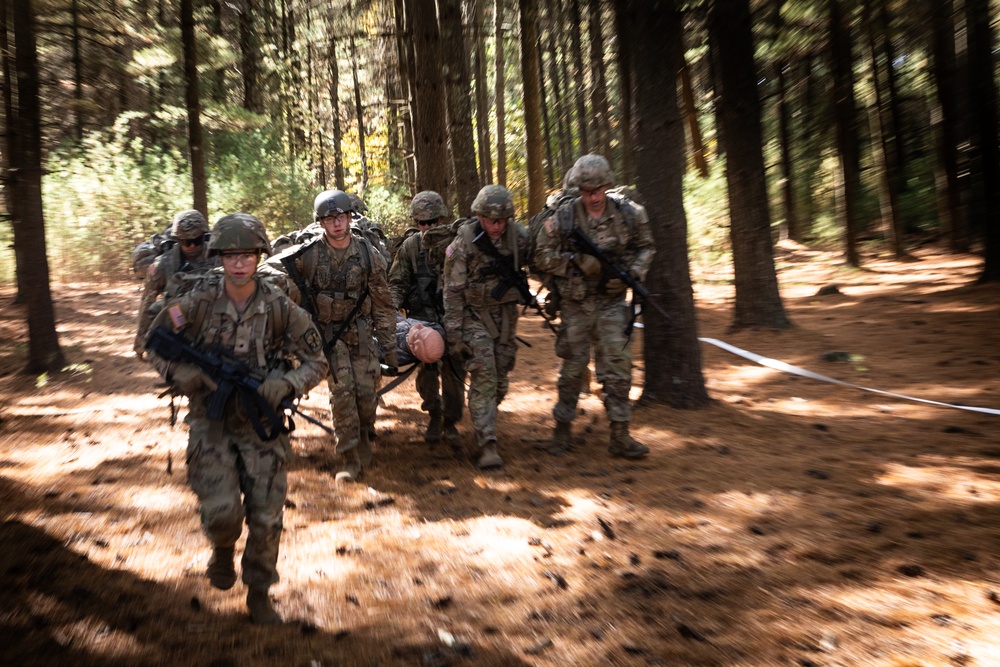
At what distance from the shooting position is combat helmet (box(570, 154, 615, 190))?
691cm

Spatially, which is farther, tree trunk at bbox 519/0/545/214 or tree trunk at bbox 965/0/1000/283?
tree trunk at bbox 519/0/545/214

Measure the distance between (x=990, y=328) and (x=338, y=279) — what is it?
9.78 meters

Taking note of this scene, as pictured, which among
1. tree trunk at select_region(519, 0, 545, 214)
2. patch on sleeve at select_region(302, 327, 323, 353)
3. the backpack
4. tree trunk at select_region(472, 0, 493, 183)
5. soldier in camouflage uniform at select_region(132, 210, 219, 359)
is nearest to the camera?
patch on sleeve at select_region(302, 327, 323, 353)

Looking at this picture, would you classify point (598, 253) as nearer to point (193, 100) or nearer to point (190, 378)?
point (190, 378)

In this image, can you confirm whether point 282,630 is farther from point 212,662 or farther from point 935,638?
point 935,638

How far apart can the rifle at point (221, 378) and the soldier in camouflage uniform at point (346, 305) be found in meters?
2.56

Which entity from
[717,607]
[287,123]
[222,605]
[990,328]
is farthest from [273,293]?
[287,123]

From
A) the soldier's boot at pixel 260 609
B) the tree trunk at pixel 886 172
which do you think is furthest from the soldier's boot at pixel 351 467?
the tree trunk at pixel 886 172

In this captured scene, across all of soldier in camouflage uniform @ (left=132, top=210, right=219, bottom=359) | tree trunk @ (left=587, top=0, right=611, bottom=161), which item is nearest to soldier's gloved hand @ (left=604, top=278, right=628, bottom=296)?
soldier in camouflage uniform @ (left=132, top=210, right=219, bottom=359)

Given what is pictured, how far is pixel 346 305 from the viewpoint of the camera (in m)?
6.91

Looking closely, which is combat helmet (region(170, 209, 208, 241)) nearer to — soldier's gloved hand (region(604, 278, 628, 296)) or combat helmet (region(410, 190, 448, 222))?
combat helmet (region(410, 190, 448, 222))

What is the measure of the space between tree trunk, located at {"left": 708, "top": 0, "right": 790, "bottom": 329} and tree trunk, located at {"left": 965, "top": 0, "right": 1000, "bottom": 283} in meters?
4.44

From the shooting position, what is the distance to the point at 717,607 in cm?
436

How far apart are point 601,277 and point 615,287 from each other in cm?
16
